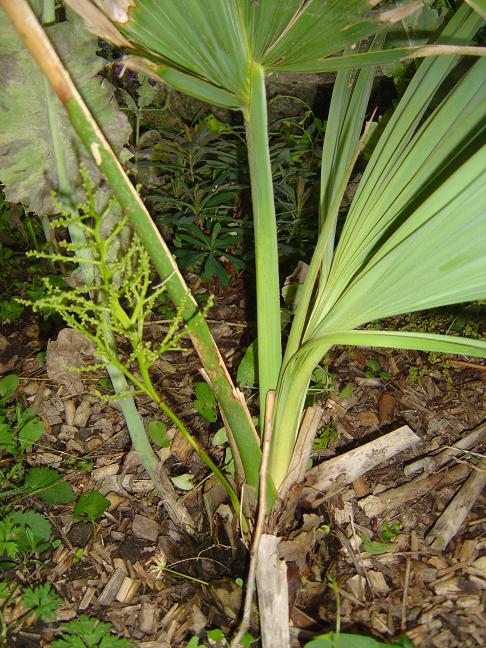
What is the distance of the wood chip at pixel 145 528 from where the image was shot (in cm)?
125

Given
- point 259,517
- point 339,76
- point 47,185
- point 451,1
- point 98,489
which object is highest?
point 451,1

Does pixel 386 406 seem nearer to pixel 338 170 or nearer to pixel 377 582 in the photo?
pixel 377 582

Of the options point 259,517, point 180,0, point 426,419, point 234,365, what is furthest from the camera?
point 234,365

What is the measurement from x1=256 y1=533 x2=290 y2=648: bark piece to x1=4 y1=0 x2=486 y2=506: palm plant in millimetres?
135

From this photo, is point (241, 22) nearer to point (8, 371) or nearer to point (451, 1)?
point (451, 1)

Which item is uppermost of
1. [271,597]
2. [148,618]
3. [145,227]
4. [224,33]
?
[224,33]

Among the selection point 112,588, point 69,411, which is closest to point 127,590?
point 112,588

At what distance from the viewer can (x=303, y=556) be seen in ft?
3.49

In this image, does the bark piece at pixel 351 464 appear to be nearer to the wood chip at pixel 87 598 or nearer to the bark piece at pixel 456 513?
the bark piece at pixel 456 513

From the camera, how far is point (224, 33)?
0.82m

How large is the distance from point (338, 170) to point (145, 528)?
32.6 inches

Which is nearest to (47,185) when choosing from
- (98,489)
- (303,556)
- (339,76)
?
(339,76)

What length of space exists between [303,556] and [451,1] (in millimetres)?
1184

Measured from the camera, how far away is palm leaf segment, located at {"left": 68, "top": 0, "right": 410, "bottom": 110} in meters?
0.79
